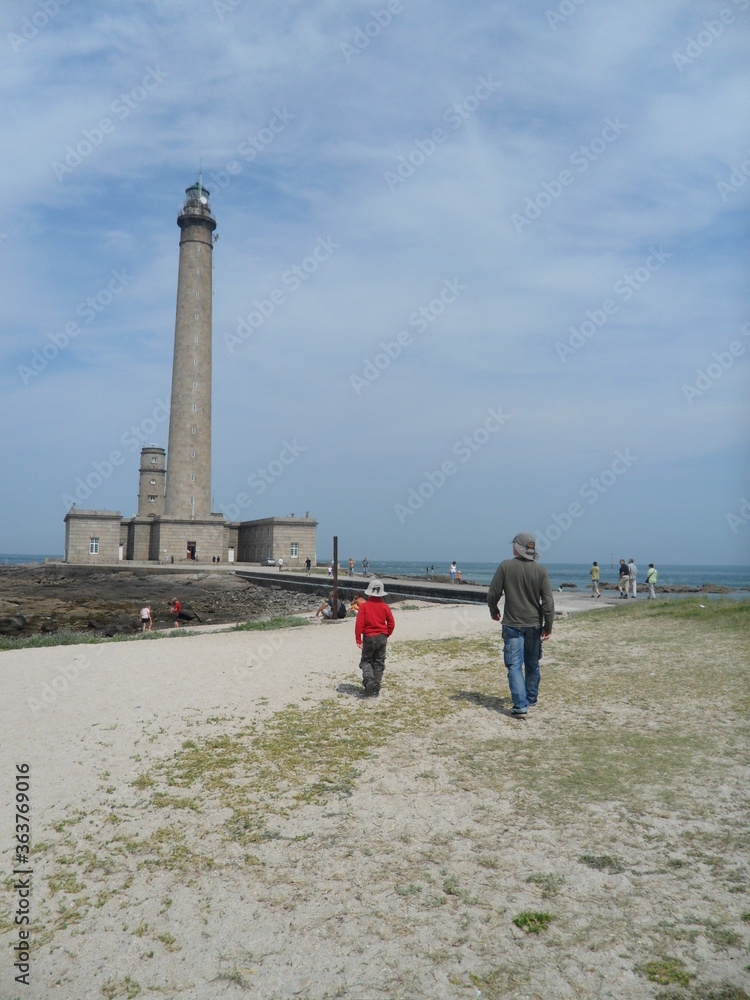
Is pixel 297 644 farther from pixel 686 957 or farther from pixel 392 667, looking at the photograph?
pixel 686 957

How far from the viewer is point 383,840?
4664 mm

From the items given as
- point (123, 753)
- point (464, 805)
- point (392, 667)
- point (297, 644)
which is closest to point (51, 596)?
point (297, 644)

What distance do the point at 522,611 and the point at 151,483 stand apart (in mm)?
70645

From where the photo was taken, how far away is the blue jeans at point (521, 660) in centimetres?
757

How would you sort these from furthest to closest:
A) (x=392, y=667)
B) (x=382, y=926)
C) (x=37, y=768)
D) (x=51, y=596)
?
(x=51, y=596), (x=392, y=667), (x=37, y=768), (x=382, y=926)

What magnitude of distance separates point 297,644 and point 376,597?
5797mm

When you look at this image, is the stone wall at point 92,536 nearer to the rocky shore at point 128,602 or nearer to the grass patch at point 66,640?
the rocky shore at point 128,602

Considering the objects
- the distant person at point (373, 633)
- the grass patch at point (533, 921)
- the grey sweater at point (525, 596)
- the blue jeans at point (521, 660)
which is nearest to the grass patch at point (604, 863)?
the grass patch at point (533, 921)

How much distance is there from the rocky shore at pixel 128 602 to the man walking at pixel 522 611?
15.3m

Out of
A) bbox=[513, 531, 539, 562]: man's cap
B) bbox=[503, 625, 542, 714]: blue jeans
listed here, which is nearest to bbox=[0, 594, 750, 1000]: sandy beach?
bbox=[503, 625, 542, 714]: blue jeans

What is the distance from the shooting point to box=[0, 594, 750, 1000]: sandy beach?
3.34 m

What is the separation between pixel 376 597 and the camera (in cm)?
856

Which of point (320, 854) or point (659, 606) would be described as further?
point (659, 606)

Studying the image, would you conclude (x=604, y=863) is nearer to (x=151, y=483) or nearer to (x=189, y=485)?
(x=189, y=485)
